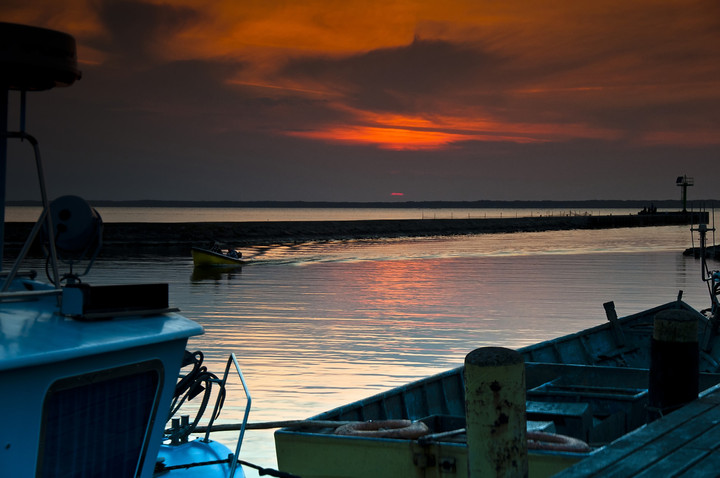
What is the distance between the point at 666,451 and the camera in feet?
20.6

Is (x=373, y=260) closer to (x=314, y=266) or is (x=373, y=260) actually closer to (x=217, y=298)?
(x=314, y=266)

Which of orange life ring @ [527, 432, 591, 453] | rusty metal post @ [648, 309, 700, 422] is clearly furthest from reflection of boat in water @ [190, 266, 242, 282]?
rusty metal post @ [648, 309, 700, 422]

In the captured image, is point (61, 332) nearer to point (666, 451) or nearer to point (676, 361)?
point (666, 451)

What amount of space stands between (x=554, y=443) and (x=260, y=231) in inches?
3369

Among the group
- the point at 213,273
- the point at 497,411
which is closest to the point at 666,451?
the point at 497,411

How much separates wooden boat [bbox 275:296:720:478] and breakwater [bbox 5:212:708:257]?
38.2 meters

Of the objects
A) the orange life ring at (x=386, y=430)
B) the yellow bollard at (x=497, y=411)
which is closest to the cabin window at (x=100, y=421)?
the yellow bollard at (x=497, y=411)

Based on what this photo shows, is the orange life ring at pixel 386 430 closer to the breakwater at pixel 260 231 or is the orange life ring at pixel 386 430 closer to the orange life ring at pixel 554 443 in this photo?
the orange life ring at pixel 554 443

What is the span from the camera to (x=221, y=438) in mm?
12656

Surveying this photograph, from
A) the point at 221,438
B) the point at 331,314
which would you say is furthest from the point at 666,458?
the point at 331,314

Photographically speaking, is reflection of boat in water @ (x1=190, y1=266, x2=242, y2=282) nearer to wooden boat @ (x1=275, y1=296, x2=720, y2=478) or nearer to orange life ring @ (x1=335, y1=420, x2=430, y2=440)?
wooden boat @ (x1=275, y1=296, x2=720, y2=478)

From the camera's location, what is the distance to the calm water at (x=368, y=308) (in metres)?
16.5

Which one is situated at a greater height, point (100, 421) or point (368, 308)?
point (100, 421)

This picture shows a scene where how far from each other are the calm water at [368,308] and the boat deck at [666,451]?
20.3 feet
